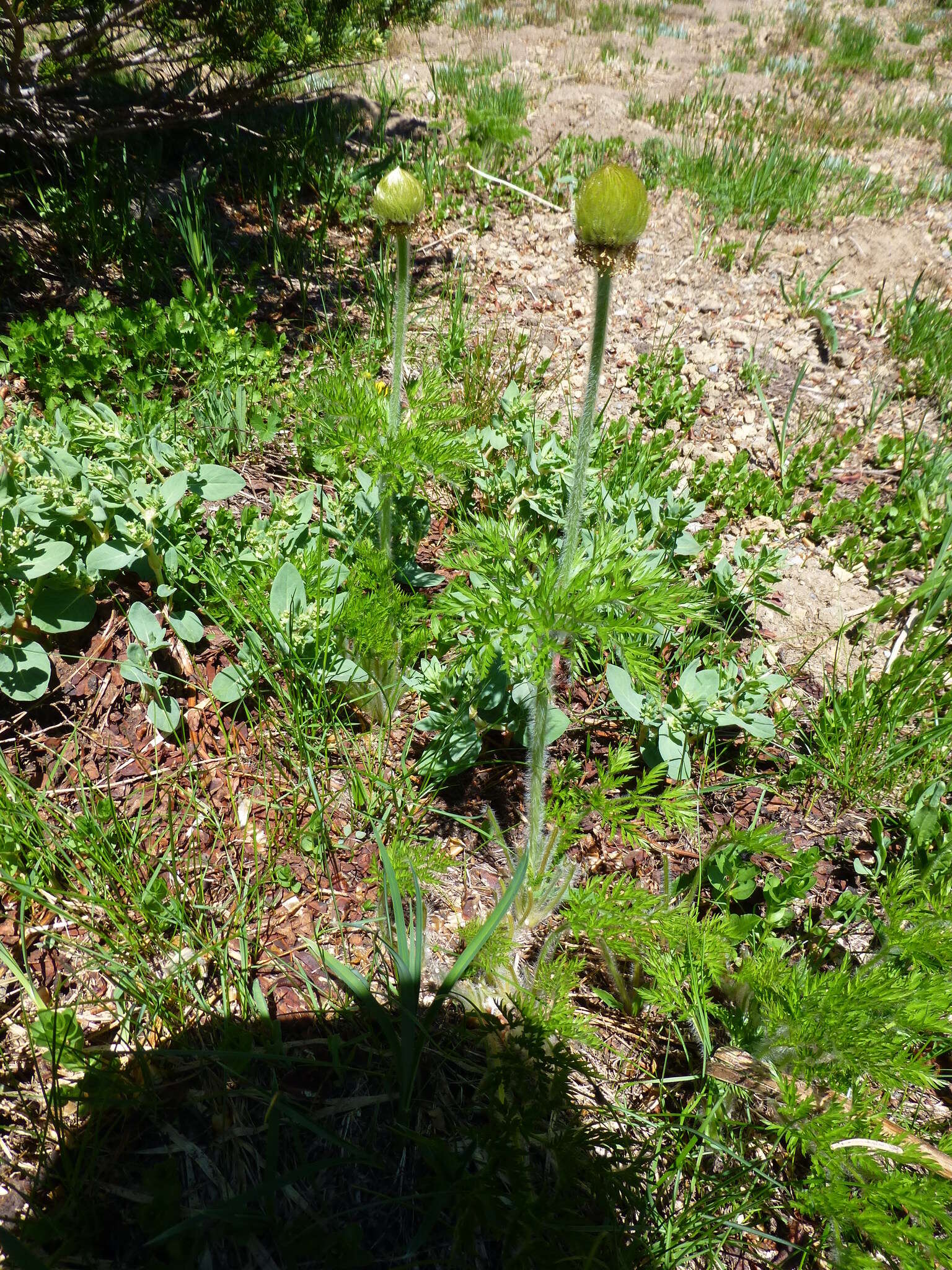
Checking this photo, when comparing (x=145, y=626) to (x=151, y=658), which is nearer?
(x=145, y=626)

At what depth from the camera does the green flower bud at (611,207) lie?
3.91 ft

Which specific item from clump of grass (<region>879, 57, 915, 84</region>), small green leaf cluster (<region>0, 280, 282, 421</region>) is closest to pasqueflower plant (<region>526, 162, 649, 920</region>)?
small green leaf cluster (<region>0, 280, 282, 421</region>)

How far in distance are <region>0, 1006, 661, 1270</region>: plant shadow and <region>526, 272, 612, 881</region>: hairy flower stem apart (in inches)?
16.7

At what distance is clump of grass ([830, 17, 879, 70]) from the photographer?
803 centimetres

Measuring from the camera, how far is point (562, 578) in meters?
1.47

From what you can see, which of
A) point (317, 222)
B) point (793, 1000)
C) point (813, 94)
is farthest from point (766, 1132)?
point (813, 94)

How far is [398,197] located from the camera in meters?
1.62

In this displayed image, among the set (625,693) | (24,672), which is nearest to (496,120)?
(625,693)

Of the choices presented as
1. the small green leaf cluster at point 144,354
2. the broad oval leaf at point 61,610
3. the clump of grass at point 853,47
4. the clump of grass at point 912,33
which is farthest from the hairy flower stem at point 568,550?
the clump of grass at point 912,33

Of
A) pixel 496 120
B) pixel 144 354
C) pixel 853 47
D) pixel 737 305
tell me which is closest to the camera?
pixel 144 354

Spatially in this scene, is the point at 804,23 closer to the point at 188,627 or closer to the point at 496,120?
the point at 496,120

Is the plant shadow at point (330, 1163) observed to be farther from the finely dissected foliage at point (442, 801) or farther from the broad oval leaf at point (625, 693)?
the broad oval leaf at point (625, 693)

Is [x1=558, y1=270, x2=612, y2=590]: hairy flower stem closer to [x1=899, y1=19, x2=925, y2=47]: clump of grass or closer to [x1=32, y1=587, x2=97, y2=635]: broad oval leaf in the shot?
[x1=32, y1=587, x2=97, y2=635]: broad oval leaf

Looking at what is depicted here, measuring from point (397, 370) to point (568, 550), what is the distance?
74cm
